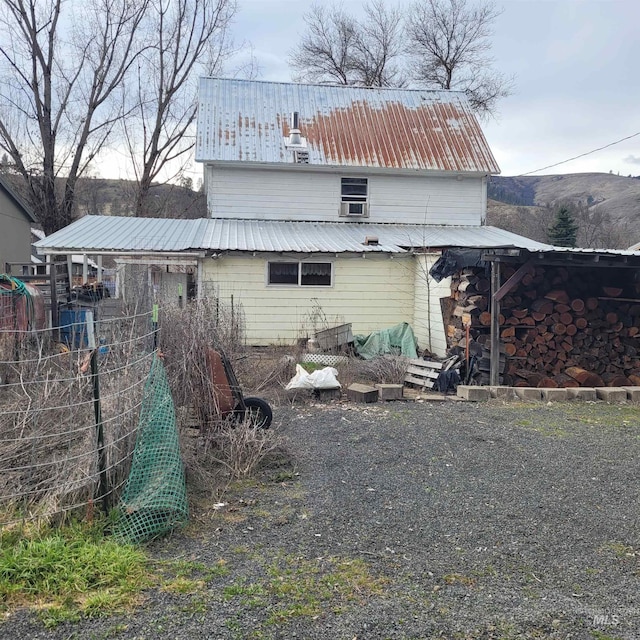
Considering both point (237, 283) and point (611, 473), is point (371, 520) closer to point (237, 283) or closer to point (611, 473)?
point (611, 473)

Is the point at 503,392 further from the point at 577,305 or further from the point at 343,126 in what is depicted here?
the point at 343,126

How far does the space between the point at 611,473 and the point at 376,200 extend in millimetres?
13151

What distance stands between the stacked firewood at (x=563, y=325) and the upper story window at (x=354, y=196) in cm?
777

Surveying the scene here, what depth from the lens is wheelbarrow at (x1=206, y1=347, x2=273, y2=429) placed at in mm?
5895

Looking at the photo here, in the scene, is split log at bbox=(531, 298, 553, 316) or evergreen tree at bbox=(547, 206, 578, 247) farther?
evergreen tree at bbox=(547, 206, 578, 247)

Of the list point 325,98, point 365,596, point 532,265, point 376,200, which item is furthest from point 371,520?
point 325,98

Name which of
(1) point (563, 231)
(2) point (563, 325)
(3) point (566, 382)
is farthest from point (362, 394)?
(1) point (563, 231)

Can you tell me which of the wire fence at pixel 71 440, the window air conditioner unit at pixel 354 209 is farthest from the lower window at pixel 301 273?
the wire fence at pixel 71 440

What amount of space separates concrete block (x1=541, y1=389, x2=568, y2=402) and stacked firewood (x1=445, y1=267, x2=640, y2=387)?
58cm

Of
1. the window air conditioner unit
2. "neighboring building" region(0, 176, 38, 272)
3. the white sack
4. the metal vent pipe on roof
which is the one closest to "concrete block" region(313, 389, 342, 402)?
the white sack

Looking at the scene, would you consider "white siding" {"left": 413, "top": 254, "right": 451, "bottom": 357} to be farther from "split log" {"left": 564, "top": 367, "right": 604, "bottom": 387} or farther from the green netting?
the green netting

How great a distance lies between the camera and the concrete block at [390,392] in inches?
348

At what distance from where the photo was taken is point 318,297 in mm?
14195

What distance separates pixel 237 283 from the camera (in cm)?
1387
